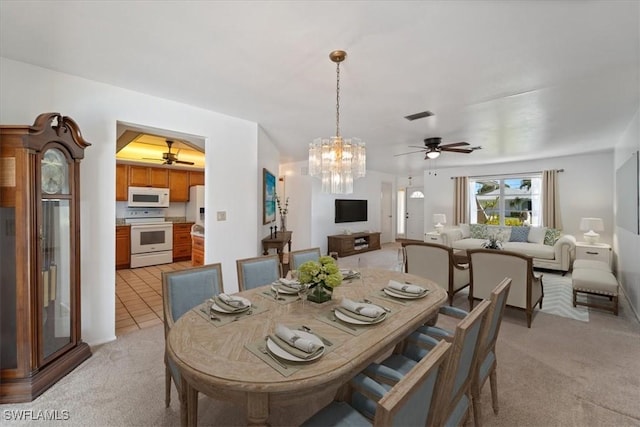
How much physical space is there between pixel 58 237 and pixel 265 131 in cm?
271

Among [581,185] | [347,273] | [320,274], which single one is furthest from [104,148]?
[581,185]

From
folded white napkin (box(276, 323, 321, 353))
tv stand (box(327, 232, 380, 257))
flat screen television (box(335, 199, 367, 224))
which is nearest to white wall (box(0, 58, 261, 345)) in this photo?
folded white napkin (box(276, 323, 321, 353))

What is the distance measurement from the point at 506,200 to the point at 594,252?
228 centimetres

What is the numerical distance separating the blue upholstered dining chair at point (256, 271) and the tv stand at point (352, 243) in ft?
15.2

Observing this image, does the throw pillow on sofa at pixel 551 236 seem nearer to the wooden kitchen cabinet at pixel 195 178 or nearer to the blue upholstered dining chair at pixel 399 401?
the blue upholstered dining chair at pixel 399 401

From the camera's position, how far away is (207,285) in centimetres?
206

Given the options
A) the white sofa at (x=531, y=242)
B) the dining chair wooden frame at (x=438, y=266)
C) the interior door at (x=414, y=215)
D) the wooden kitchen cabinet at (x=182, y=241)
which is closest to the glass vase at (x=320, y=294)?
the dining chair wooden frame at (x=438, y=266)

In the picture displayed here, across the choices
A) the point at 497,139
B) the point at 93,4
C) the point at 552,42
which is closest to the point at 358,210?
the point at 497,139

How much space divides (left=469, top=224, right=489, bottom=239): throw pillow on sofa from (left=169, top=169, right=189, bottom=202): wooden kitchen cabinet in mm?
7132

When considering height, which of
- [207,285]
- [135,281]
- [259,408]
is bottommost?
[135,281]

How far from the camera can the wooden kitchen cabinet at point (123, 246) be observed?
5.50m

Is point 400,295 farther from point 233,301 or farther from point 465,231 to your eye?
point 465,231

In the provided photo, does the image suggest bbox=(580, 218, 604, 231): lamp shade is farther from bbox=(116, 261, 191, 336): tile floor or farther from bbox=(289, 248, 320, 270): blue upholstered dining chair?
bbox=(116, 261, 191, 336): tile floor

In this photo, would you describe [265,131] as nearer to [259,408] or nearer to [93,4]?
[93,4]
